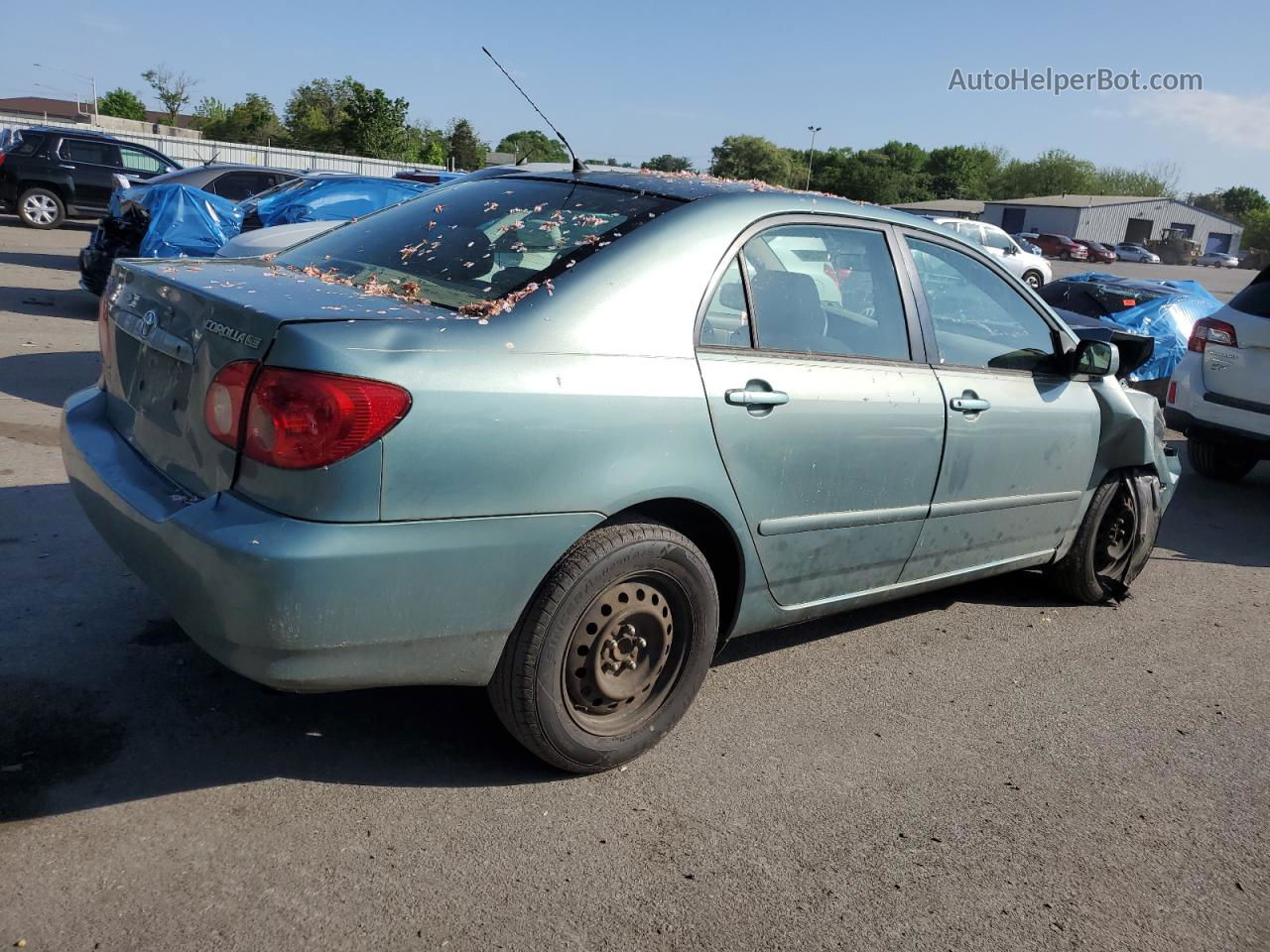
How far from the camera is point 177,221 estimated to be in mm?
10406

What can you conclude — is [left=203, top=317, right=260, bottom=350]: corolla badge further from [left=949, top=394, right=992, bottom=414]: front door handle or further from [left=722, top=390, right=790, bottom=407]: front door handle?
[left=949, top=394, right=992, bottom=414]: front door handle

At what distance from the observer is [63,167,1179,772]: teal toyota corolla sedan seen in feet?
8.26

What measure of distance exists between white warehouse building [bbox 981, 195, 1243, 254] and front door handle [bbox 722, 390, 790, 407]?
86.0 m

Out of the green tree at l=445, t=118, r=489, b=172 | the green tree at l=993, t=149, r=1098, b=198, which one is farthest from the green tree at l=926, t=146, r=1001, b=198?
the green tree at l=445, t=118, r=489, b=172

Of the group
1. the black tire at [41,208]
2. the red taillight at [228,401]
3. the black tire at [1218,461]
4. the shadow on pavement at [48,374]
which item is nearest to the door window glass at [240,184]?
the black tire at [41,208]

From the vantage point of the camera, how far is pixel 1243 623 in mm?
5062

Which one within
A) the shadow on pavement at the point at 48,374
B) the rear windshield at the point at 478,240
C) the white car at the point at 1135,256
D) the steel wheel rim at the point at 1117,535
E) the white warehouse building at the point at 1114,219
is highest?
the white warehouse building at the point at 1114,219

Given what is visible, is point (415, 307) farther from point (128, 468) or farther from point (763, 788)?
point (763, 788)

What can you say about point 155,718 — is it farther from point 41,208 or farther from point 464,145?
point 464,145

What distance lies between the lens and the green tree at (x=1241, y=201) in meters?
113

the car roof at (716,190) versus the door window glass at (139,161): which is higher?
the door window glass at (139,161)

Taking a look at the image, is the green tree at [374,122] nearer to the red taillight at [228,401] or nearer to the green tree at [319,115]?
the green tree at [319,115]

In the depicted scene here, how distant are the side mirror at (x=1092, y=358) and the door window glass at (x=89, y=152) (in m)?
18.9

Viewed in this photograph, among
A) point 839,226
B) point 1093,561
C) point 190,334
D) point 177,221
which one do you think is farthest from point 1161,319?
point 190,334
